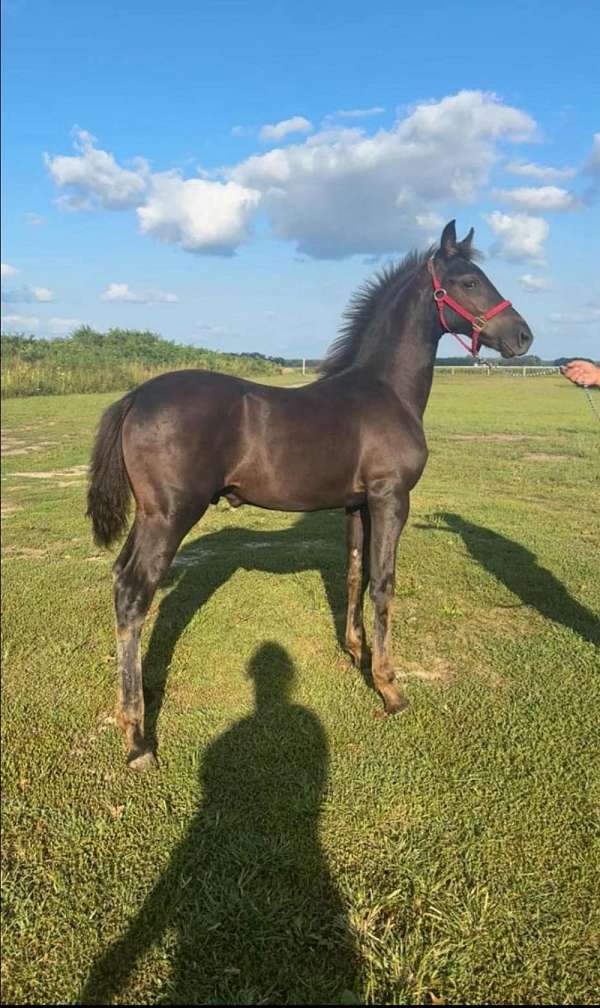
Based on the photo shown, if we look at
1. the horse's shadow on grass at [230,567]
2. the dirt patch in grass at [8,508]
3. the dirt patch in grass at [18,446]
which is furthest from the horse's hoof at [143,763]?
the dirt patch in grass at [18,446]

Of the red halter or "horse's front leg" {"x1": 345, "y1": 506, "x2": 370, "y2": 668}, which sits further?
"horse's front leg" {"x1": 345, "y1": 506, "x2": 370, "y2": 668}

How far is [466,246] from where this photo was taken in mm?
4406

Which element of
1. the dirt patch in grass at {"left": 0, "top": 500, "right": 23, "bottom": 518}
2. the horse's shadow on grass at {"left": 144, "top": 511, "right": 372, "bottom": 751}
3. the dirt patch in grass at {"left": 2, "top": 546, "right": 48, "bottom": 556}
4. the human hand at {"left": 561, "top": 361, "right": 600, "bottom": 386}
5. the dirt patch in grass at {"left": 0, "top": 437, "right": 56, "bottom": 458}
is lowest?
the dirt patch in grass at {"left": 2, "top": 546, "right": 48, "bottom": 556}

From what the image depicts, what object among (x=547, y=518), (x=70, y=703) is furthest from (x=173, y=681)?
(x=547, y=518)

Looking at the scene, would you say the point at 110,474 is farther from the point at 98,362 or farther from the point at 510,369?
the point at 98,362

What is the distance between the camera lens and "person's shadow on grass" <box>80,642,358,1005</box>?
7.35 ft

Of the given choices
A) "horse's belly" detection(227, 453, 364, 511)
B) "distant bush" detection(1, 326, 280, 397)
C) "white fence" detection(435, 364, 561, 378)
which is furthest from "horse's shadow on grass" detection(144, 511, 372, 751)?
"distant bush" detection(1, 326, 280, 397)

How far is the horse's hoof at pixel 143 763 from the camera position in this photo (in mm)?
3459

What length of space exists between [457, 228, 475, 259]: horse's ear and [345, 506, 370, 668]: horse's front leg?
2041 mm

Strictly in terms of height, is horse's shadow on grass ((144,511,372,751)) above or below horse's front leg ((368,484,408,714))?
below

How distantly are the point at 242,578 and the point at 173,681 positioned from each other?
2.12 meters

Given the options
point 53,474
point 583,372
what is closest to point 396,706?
point 583,372

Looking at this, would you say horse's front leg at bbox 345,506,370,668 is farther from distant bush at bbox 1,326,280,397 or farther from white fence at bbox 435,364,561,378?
distant bush at bbox 1,326,280,397

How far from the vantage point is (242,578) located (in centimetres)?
648
